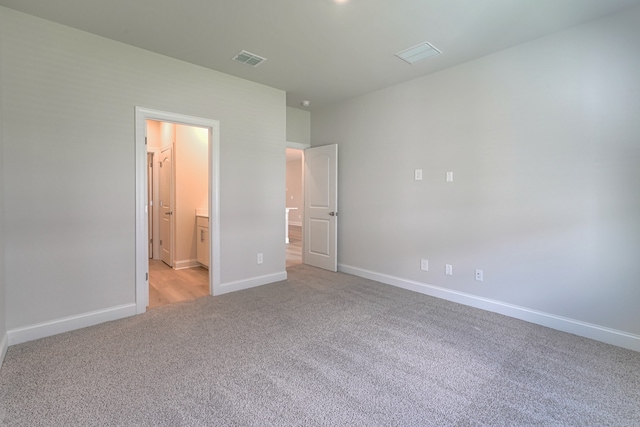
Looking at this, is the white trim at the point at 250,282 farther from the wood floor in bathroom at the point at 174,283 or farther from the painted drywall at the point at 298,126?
the painted drywall at the point at 298,126

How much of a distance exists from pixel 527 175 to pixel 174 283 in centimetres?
440

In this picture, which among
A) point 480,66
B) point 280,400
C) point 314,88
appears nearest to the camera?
point 280,400

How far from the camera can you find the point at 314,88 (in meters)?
4.03

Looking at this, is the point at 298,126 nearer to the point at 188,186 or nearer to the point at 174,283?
the point at 188,186

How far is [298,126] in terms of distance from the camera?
199 inches

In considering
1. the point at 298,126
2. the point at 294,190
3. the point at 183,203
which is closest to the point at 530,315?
the point at 298,126

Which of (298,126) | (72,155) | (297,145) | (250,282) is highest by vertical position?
(298,126)

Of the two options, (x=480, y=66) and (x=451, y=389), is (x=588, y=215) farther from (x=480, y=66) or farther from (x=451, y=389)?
(x=451, y=389)

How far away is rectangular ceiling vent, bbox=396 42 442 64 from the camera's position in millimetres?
2908

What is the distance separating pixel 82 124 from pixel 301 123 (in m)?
3.13

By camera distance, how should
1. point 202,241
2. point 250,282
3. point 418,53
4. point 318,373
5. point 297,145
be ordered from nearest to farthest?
point 318,373 → point 418,53 → point 250,282 → point 202,241 → point 297,145

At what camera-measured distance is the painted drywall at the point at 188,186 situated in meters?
4.84

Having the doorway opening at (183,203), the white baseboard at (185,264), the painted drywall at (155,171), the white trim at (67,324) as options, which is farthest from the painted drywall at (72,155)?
the painted drywall at (155,171)

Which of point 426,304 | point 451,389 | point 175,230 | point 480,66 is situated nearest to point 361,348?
point 451,389
